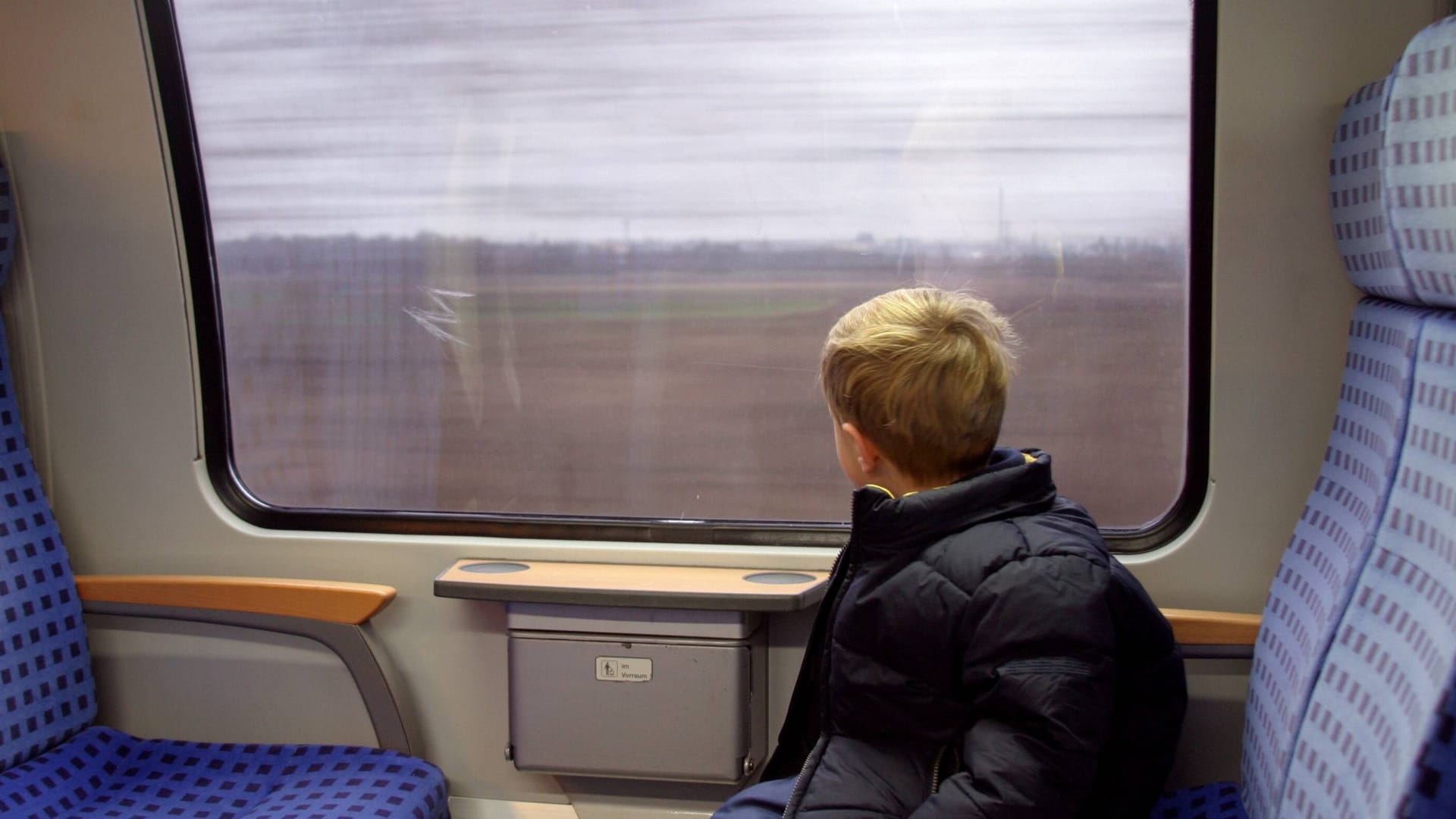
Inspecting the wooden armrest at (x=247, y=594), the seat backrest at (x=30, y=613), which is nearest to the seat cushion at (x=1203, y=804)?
the wooden armrest at (x=247, y=594)

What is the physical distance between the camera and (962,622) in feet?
5.12

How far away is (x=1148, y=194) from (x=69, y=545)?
8.07 feet

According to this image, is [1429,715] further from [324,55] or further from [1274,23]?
[324,55]

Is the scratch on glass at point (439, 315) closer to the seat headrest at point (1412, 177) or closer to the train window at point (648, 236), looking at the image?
the train window at point (648, 236)

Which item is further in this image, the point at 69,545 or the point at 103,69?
the point at 69,545

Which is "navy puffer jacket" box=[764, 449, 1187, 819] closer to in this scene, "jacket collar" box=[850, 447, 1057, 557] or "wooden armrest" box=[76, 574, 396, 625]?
"jacket collar" box=[850, 447, 1057, 557]

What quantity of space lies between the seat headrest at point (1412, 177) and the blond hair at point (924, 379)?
556 mm

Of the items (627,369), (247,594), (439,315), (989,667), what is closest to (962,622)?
(989,667)

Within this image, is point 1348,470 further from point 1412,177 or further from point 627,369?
point 627,369

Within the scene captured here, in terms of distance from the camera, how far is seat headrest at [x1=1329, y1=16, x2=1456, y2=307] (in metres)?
1.49

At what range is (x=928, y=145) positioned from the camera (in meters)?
2.30

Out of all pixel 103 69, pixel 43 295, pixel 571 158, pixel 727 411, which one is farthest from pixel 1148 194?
pixel 43 295

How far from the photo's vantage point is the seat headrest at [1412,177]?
1491 mm

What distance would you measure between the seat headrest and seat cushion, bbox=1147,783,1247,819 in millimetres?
883
